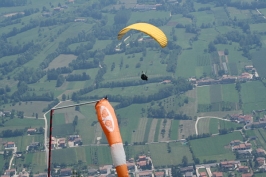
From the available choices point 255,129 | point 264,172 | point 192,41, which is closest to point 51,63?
point 192,41

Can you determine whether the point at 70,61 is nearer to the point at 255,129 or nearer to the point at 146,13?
the point at 146,13

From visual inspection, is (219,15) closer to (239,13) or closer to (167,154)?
(239,13)

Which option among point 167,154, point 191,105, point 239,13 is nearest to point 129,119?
point 191,105

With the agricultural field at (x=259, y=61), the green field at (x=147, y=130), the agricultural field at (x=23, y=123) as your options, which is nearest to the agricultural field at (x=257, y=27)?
the agricultural field at (x=259, y=61)

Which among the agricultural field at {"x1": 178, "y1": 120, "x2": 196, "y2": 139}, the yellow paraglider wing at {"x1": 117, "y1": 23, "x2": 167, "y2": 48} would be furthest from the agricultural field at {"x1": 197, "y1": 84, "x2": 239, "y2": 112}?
the yellow paraglider wing at {"x1": 117, "y1": 23, "x2": 167, "y2": 48}

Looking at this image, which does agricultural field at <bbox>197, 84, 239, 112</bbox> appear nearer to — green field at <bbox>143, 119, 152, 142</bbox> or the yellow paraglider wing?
green field at <bbox>143, 119, 152, 142</bbox>

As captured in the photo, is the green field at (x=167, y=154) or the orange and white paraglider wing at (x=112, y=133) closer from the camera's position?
the orange and white paraglider wing at (x=112, y=133)

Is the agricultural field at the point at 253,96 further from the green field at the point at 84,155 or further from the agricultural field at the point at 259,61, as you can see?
the green field at the point at 84,155
